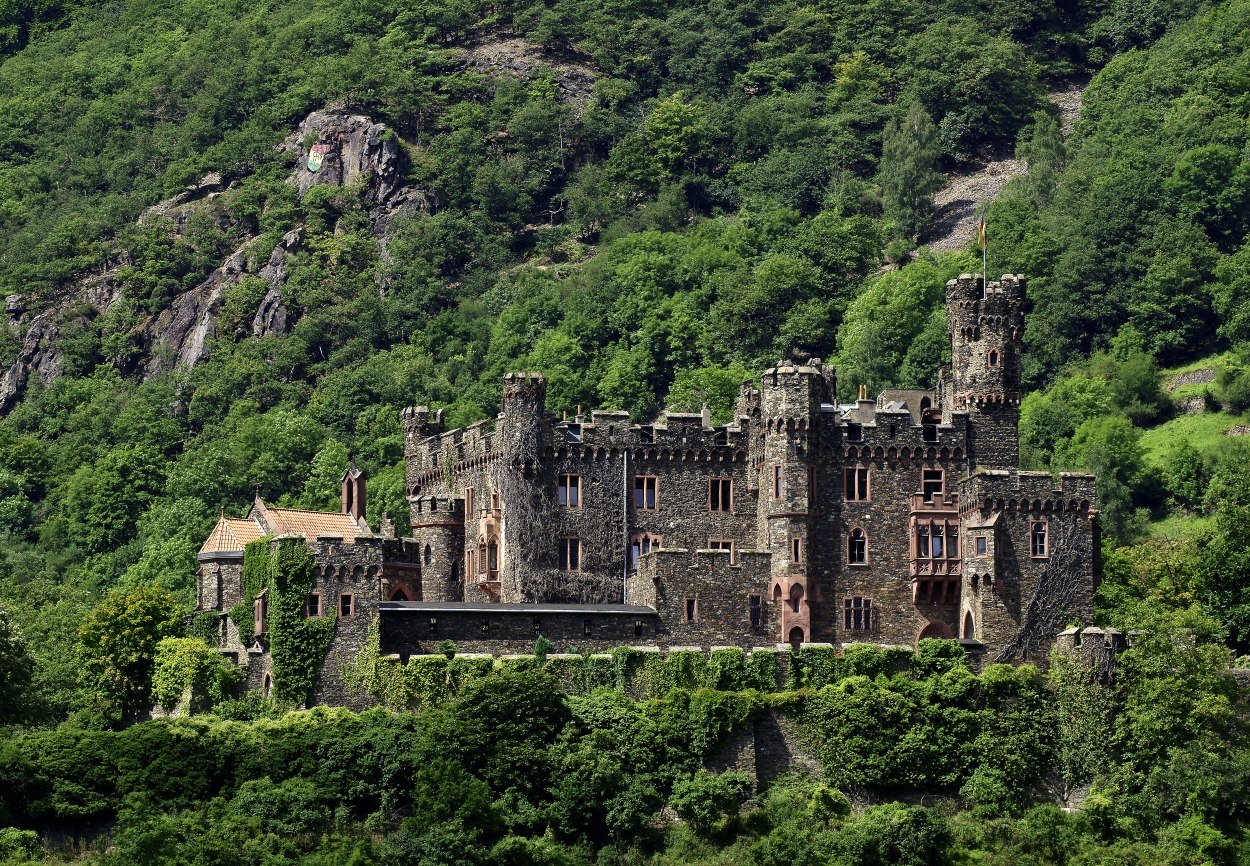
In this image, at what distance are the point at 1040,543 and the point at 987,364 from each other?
9.15 metres

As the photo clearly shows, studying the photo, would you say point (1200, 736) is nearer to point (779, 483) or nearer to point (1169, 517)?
point (779, 483)

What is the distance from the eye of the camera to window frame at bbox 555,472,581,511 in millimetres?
96625

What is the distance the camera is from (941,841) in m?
82.8

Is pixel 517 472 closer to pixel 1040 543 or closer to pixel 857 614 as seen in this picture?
pixel 857 614

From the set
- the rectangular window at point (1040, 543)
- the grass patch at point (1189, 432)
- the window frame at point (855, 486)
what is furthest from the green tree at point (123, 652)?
the grass patch at point (1189, 432)

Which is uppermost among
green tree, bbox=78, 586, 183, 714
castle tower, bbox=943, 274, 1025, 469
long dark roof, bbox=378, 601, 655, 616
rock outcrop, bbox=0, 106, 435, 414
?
rock outcrop, bbox=0, 106, 435, 414

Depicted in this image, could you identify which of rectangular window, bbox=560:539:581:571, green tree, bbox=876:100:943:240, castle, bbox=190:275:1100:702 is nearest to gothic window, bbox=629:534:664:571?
castle, bbox=190:275:1100:702

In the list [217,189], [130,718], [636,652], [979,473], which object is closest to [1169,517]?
[979,473]

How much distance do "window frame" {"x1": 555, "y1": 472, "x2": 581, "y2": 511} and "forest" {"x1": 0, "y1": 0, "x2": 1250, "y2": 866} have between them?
11347mm

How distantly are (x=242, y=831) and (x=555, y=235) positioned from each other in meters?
104

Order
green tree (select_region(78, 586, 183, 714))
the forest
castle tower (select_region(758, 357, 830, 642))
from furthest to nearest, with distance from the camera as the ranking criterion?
castle tower (select_region(758, 357, 830, 642)), green tree (select_region(78, 586, 183, 714)), the forest

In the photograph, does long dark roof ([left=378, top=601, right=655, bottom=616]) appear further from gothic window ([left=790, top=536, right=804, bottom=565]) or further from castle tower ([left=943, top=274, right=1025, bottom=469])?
castle tower ([left=943, top=274, right=1025, bottom=469])

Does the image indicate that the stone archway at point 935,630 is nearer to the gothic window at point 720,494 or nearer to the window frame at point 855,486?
the window frame at point 855,486

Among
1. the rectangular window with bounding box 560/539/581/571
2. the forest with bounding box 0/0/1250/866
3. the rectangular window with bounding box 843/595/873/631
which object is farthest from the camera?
the rectangular window with bounding box 560/539/581/571
